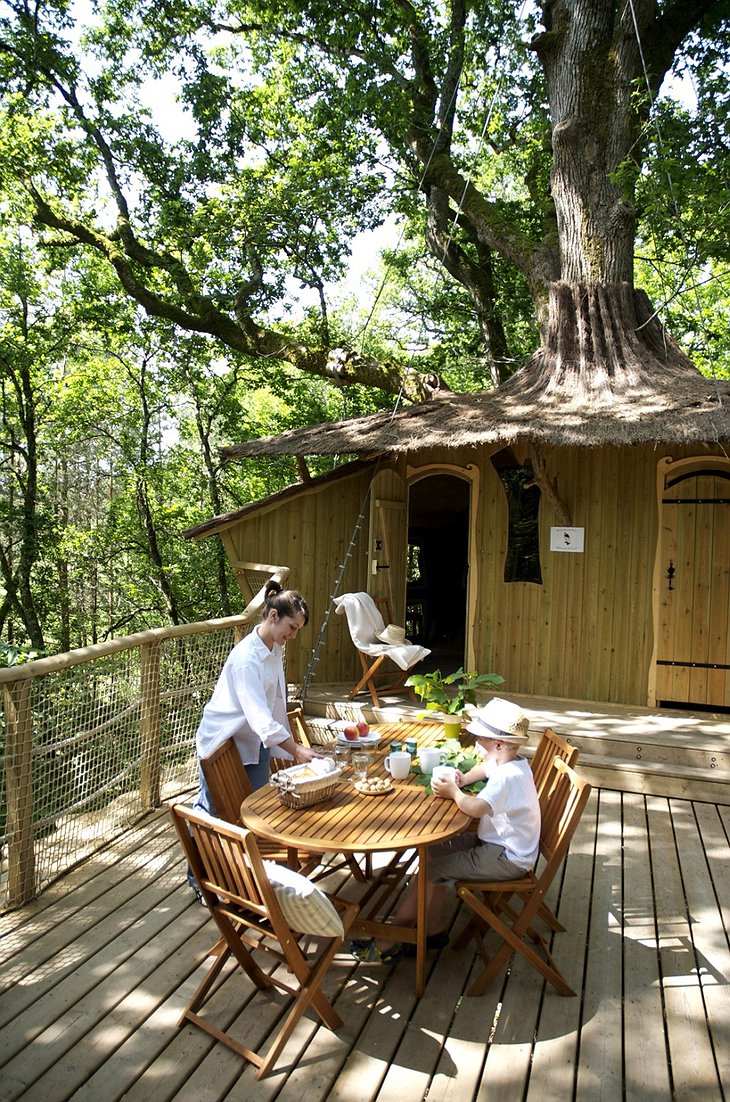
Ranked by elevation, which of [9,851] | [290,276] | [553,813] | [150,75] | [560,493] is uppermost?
[150,75]

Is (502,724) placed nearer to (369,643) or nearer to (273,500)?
(369,643)

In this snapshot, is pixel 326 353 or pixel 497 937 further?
pixel 326 353

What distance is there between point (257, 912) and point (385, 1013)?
77 centimetres

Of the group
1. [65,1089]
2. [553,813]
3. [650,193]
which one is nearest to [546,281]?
[650,193]

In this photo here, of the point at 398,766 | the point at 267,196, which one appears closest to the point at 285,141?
the point at 267,196

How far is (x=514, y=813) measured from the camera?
3.03 m

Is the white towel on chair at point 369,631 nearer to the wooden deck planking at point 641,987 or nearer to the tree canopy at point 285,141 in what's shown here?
the wooden deck planking at point 641,987

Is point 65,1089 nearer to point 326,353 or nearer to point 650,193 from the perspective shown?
point 650,193

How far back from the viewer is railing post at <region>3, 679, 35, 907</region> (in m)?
3.64

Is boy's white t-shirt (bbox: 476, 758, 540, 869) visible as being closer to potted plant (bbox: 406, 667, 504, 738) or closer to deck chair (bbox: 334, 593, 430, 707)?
potted plant (bbox: 406, 667, 504, 738)

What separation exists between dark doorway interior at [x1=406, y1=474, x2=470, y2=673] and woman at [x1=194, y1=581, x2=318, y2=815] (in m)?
8.04

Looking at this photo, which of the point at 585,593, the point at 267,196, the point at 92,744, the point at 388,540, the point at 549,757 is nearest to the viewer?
the point at 549,757

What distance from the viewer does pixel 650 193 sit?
8047 mm

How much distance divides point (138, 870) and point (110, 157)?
1208 centimetres
